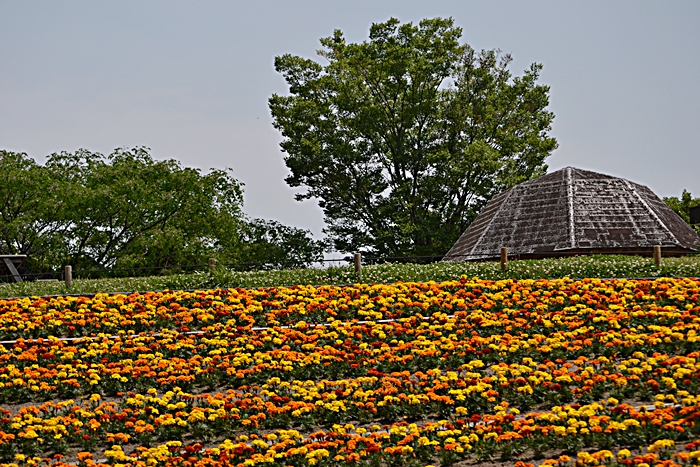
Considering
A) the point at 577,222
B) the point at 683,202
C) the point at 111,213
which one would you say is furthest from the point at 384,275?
the point at 683,202

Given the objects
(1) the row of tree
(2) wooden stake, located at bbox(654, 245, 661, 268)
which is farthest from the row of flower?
(1) the row of tree

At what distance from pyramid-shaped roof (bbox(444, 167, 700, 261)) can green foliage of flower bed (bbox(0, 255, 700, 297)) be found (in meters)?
4.69

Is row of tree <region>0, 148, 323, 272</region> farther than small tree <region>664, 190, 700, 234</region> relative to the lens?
No

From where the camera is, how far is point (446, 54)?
41062 mm

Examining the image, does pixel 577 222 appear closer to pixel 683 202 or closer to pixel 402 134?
pixel 402 134

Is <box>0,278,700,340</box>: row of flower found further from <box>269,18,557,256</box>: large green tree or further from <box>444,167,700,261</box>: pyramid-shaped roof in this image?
<box>269,18,557,256</box>: large green tree

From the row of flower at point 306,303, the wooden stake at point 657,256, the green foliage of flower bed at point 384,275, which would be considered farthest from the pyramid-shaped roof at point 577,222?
the row of flower at point 306,303

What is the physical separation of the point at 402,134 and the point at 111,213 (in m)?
15.2

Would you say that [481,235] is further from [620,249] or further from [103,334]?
[103,334]

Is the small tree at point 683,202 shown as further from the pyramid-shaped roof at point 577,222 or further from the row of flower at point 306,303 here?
the row of flower at point 306,303

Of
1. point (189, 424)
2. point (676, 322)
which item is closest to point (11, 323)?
point (189, 424)

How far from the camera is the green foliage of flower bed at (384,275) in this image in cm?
1986

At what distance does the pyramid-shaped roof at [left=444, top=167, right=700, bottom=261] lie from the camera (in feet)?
85.0

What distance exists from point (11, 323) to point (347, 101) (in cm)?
2778
